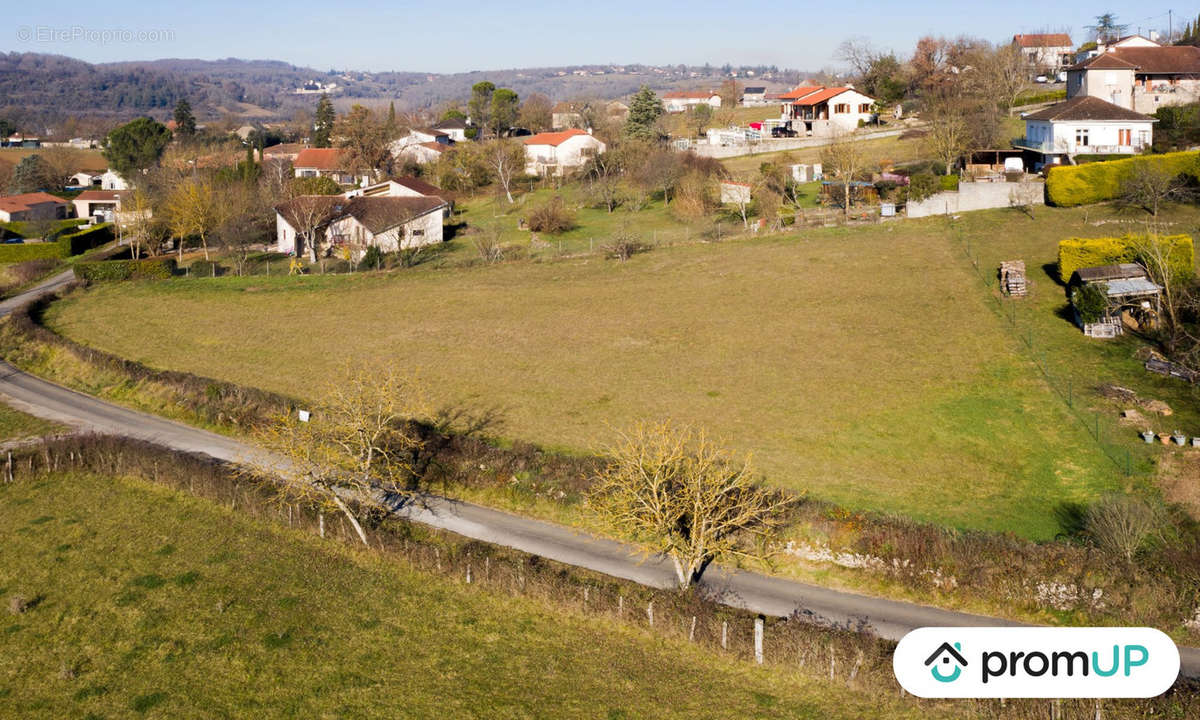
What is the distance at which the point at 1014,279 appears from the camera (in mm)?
40000

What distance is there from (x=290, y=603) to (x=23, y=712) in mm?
5525

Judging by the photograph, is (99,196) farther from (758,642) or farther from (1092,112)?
(758,642)

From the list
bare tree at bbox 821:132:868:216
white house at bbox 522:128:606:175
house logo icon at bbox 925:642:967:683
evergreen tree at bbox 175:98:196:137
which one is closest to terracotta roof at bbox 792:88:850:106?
white house at bbox 522:128:606:175

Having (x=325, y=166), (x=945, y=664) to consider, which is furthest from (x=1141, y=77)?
(x=325, y=166)

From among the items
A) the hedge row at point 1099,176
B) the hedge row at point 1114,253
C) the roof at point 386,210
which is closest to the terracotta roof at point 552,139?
the roof at point 386,210

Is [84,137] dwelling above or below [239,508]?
above

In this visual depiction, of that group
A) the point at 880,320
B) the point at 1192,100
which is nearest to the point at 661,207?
the point at 880,320

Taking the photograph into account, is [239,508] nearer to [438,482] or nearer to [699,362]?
[438,482]

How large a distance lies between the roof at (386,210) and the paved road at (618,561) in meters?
28.8

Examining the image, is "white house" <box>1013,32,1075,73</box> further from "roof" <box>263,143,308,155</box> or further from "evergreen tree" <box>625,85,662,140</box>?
"roof" <box>263,143,308,155</box>

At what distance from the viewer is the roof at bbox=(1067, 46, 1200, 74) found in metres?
65.6

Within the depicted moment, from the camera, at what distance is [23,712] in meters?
17.6

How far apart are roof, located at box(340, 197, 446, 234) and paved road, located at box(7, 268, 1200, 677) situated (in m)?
28.8

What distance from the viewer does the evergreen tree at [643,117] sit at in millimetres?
88500
